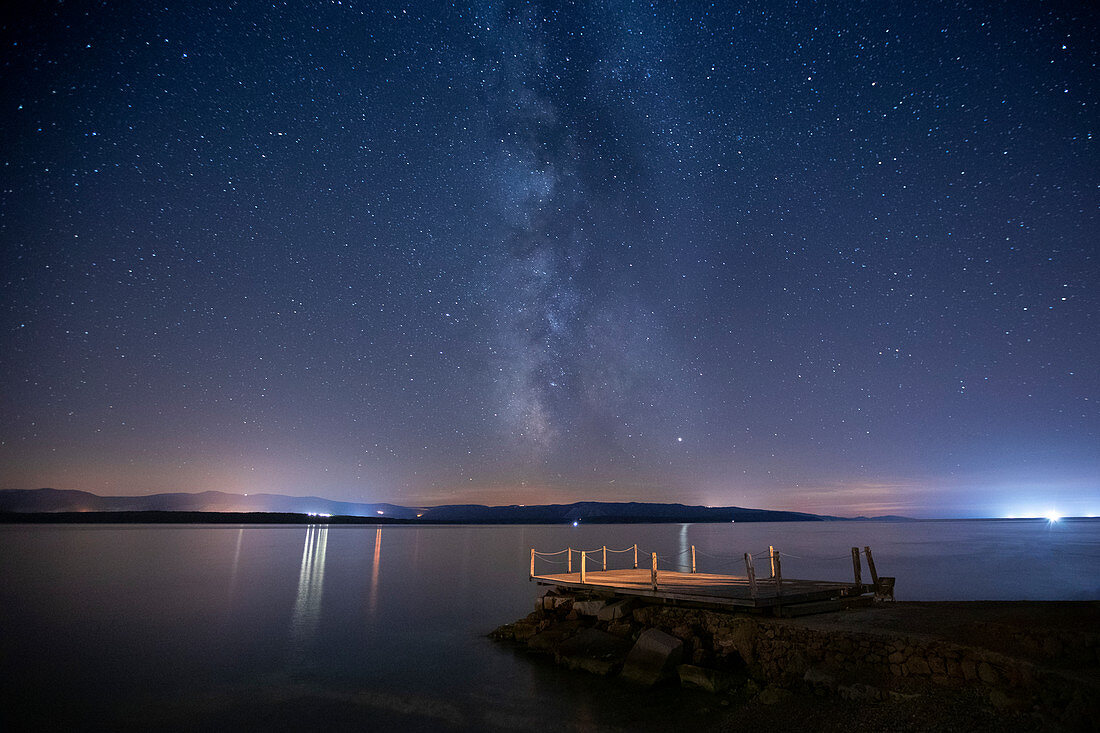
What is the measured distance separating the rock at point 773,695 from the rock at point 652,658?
2873 millimetres

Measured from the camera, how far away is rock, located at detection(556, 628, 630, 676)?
Result: 677 inches

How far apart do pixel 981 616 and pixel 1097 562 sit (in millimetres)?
71350

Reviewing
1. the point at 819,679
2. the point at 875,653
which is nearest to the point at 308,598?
the point at 819,679

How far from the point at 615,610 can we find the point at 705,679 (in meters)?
5.52

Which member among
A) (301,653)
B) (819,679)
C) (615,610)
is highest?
(615,610)

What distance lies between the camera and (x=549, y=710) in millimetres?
14781

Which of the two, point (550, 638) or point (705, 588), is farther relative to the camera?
point (550, 638)

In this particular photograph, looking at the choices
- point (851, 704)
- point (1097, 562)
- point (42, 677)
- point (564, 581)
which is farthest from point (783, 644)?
point (1097, 562)

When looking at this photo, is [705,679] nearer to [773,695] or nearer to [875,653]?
[773,695]

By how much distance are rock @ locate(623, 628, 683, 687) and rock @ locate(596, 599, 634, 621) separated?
290 cm

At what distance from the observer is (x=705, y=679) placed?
48.3ft

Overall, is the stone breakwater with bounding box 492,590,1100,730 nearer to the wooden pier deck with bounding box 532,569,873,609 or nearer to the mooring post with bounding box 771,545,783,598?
the wooden pier deck with bounding box 532,569,873,609

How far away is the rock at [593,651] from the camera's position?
17.2m

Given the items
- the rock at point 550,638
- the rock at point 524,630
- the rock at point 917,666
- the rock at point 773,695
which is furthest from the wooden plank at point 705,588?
the rock at point 917,666
